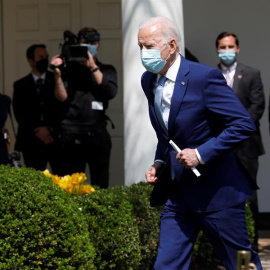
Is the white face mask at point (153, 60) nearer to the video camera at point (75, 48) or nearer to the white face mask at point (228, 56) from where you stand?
the video camera at point (75, 48)

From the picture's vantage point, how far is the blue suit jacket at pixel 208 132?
5121mm

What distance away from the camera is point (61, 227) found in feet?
20.3

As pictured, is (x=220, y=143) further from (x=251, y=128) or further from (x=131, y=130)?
(x=131, y=130)

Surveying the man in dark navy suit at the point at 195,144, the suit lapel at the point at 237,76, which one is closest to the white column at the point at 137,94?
the suit lapel at the point at 237,76

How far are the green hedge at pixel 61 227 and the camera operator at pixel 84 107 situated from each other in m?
1.64

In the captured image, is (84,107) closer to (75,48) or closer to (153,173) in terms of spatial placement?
(75,48)

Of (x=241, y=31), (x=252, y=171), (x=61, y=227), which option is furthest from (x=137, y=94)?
(x=241, y=31)

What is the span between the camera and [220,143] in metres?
5.09

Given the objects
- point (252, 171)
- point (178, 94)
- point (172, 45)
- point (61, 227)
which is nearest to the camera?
point (178, 94)

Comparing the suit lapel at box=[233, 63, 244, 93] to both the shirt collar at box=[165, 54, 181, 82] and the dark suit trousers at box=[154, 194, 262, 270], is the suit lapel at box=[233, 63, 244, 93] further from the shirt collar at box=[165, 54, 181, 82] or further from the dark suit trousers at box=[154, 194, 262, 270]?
the dark suit trousers at box=[154, 194, 262, 270]

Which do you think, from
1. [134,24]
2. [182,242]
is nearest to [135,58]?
[134,24]

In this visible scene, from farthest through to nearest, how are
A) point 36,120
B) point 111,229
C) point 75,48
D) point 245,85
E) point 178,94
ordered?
point 36,120, point 245,85, point 75,48, point 111,229, point 178,94

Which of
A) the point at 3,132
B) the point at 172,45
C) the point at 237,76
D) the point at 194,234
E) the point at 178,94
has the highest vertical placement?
the point at 172,45

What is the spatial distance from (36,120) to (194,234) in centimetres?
520
